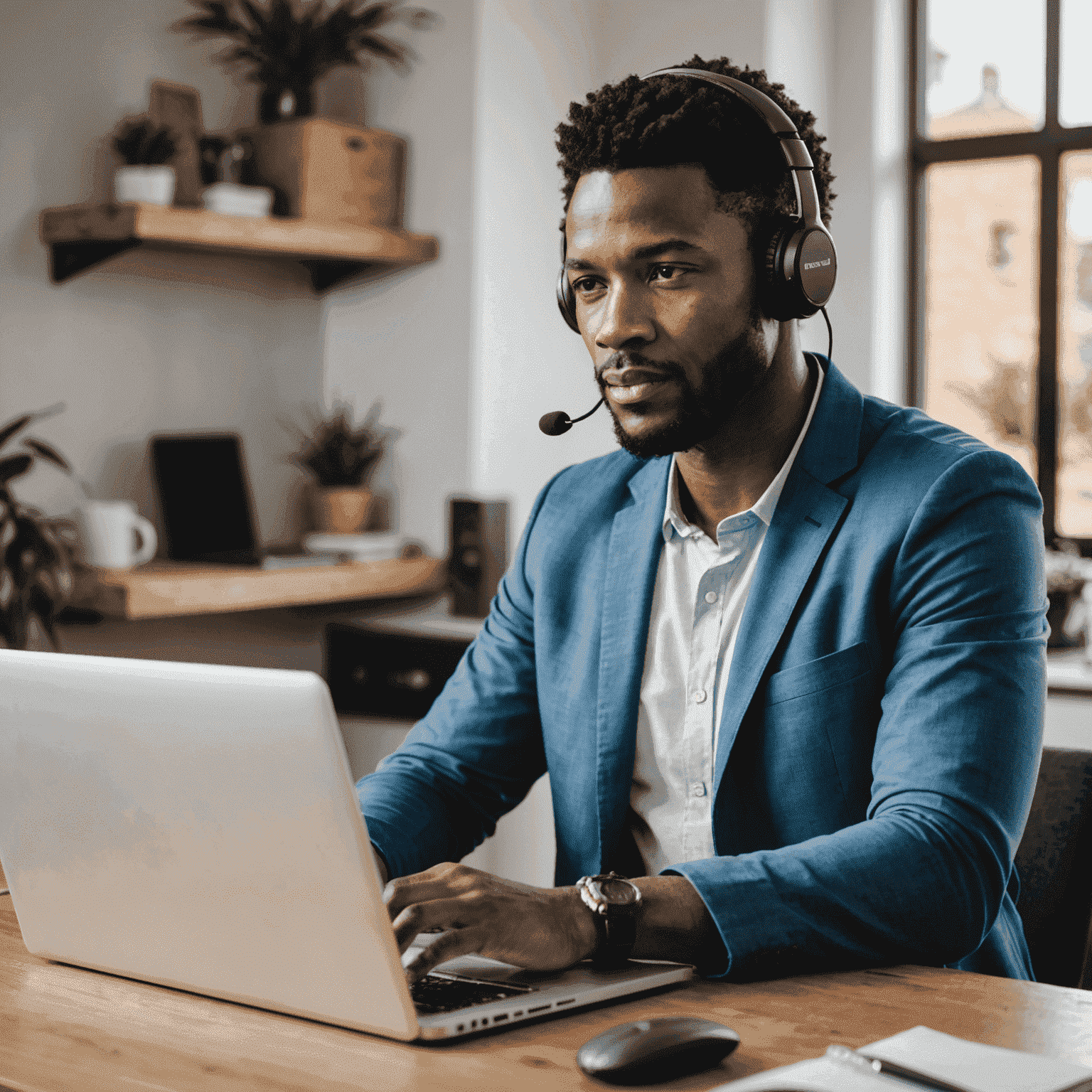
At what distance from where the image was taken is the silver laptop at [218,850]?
0.79 meters

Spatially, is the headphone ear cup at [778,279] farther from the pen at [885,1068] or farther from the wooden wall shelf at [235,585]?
the wooden wall shelf at [235,585]

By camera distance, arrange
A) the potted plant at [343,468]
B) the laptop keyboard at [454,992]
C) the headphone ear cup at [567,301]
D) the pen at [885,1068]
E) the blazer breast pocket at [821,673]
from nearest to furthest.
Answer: the pen at [885,1068] < the laptop keyboard at [454,992] < the blazer breast pocket at [821,673] < the headphone ear cup at [567,301] < the potted plant at [343,468]

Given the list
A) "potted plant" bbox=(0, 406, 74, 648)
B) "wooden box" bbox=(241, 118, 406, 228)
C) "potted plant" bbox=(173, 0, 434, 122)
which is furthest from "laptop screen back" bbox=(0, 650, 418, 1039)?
"potted plant" bbox=(173, 0, 434, 122)

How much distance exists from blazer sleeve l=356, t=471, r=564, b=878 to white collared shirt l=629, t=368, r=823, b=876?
0.15 meters

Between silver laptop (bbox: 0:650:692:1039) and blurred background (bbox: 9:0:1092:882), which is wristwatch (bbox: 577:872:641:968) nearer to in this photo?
silver laptop (bbox: 0:650:692:1039)

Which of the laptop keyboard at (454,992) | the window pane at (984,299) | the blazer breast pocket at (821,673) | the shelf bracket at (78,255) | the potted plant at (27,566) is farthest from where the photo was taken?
the window pane at (984,299)

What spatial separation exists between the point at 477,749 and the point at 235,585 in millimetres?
1361

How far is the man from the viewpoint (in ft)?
3.27

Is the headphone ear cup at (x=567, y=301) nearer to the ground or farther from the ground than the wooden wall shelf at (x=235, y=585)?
farther from the ground

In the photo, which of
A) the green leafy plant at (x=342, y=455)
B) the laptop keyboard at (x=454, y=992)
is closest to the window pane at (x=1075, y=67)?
the green leafy plant at (x=342, y=455)

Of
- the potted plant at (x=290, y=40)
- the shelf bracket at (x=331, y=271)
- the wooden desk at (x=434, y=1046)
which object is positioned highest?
the potted plant at (x=290, y=40)

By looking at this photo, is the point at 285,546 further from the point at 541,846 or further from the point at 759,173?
the point at 759,173

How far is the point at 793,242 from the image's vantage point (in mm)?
1237

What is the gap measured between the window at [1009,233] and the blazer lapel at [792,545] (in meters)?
2.15
